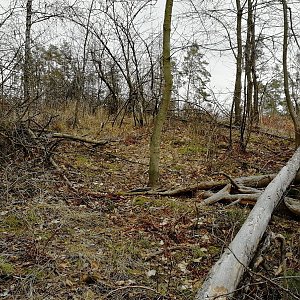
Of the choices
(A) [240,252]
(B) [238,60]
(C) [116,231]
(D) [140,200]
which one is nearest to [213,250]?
(A) [240,252]

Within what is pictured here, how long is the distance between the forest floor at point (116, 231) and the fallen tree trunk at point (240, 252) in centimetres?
14

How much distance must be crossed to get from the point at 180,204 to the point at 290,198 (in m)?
1.84

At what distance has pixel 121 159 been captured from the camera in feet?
29.0

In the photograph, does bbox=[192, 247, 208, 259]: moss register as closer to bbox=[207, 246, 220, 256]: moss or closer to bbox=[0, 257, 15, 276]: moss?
bbox=[207, 246, 220, 256]: moss

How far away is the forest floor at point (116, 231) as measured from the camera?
132 inches

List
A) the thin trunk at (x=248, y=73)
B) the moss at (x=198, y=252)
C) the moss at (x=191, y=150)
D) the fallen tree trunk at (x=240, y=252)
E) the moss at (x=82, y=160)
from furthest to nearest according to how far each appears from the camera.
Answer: the thin trunk at (x=248, y=73) → the moss at (x=191, y=150) → the moss at (x=82, y=160) → the moss at (x=198, y=252) → the fallen tree trunk at (x=240, y=252)

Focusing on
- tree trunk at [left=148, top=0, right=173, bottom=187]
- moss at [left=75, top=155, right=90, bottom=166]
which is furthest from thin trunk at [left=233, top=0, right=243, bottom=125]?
moss at [left=75, top=155, right=90, bottom=166]

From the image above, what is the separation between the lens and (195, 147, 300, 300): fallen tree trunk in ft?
8.92

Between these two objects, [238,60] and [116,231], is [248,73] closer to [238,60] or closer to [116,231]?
[238,60]

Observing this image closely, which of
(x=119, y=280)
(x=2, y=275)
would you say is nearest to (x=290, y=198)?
(x=119, y=280)

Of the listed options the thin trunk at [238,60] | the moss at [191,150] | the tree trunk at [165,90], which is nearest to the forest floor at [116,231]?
the tree trunk at [165,90]

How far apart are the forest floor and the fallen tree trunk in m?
0.14

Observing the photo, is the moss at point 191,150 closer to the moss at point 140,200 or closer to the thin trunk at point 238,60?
the thin trunk at point 238,60

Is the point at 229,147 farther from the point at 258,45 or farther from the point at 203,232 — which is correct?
the point at 203,232
